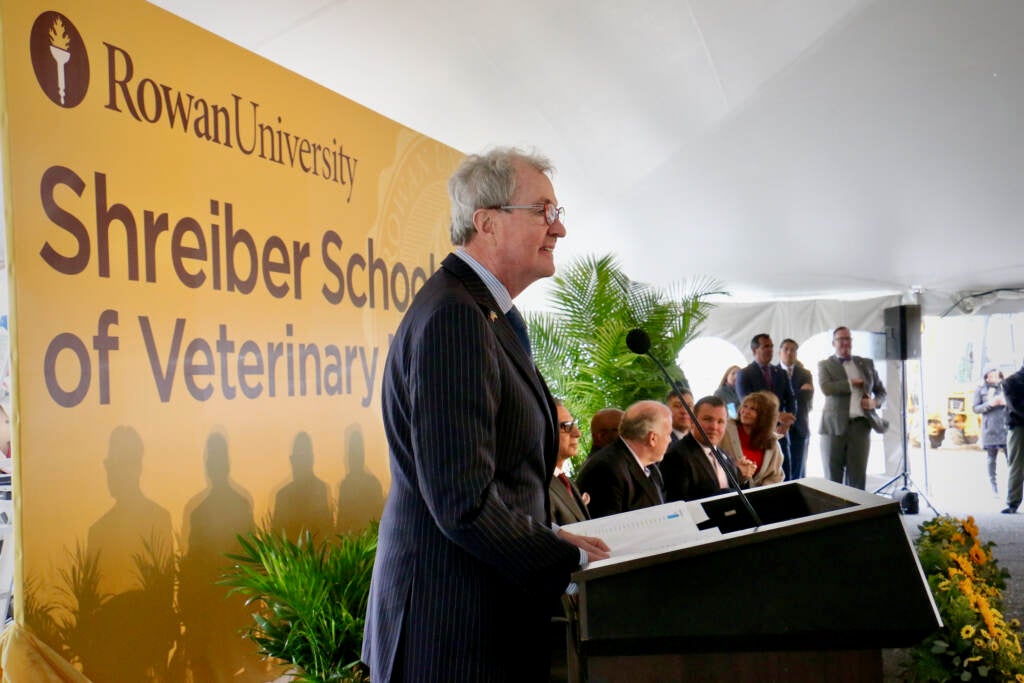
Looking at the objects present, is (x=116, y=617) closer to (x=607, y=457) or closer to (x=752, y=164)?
(x=607, y=457)

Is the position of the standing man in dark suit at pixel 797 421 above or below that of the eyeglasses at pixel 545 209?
below

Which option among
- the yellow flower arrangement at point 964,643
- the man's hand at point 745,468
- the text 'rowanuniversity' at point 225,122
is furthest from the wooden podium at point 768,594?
the man's hand at point 745,468

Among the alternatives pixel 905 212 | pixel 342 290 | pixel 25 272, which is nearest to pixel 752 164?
pixel 905 212

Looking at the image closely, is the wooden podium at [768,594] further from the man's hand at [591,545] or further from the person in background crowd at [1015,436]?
the person in background crowd at [1015,436]

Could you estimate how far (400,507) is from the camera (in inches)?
66.9

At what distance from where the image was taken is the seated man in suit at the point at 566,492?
11.6 ft

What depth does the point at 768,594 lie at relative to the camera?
142 cm

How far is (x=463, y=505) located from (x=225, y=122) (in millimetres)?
2140

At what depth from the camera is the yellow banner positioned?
2.42 meters

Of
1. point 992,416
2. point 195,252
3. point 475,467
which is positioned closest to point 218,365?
point 195,252

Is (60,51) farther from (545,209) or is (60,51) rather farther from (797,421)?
(797,421)

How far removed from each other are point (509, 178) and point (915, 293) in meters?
9.27

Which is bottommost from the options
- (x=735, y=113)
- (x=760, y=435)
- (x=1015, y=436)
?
(x=1015, y=436)

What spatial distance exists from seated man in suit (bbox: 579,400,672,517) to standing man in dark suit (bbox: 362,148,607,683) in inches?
93.2
